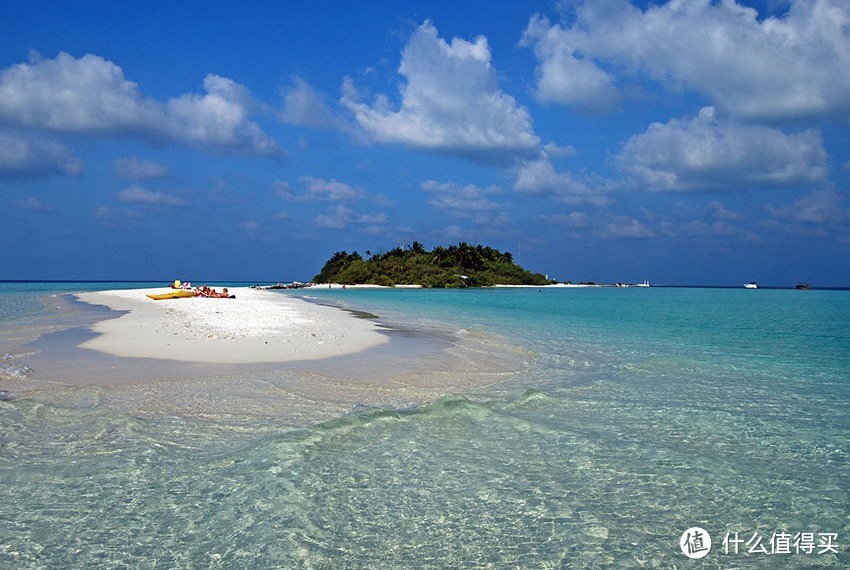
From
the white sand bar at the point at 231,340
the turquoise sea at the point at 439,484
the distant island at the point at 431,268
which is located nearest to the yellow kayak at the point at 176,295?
the white sand bar at the point at 231,340

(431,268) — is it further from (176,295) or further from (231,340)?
(231,340)

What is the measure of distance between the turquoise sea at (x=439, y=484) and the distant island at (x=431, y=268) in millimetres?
128546

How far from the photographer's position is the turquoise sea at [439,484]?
446 centimetres

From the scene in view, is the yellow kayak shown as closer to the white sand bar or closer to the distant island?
the white sand bar

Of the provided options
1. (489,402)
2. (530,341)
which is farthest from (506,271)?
(489,402)

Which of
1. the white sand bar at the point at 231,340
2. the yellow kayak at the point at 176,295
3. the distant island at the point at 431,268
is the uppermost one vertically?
the distant island at the point at 431,268

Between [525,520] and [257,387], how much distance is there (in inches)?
285

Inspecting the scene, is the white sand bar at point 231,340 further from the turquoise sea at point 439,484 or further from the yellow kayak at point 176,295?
the yellow kayak at point 176,295

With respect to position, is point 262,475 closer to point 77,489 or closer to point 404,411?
point 77,489

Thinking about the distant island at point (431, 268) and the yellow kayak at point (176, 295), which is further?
the distant island at point (431, 268)

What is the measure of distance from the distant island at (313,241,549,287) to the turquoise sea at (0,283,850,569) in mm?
128546

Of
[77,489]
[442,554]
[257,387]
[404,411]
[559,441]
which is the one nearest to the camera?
[442,554]

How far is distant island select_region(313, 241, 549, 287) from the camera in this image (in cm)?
13912

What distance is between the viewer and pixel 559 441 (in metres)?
7.54
